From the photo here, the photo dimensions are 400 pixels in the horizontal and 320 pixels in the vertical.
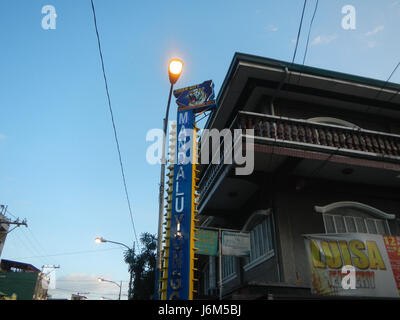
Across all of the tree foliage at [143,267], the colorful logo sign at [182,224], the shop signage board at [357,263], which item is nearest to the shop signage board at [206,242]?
the colorful logo sign at [182,224]

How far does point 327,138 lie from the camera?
33.9 feet

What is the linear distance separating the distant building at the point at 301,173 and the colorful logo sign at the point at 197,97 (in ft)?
4.17

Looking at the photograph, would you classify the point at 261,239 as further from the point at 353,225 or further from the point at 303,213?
the point at 353,225

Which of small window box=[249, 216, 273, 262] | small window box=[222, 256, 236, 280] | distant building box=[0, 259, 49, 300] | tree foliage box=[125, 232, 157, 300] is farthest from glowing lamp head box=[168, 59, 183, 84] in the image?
distant building box=[0, 259, 49, 300]

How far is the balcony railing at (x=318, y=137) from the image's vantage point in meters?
9.80

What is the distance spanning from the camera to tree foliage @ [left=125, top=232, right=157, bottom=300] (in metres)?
20.1

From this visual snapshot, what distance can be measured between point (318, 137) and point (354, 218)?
3.33m

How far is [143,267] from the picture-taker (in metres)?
21.2

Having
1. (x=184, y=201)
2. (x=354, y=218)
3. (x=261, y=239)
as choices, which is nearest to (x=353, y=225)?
(x=354, y=218)

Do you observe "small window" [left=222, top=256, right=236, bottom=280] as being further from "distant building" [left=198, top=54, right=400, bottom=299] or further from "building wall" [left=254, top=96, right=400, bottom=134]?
"building wall" [left=254, top=96, right=400, bottom=134]

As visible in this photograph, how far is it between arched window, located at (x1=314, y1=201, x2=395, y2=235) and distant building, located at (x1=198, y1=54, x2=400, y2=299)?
0.04 meters
